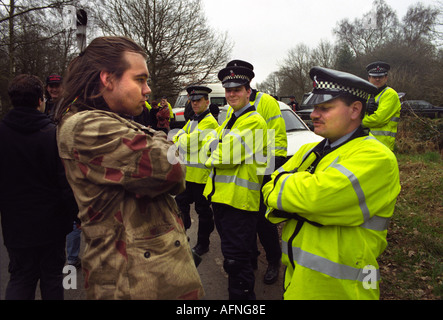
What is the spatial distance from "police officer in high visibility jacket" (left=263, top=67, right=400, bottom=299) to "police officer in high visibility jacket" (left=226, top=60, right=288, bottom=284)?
1.45 meters

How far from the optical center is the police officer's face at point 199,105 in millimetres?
4520

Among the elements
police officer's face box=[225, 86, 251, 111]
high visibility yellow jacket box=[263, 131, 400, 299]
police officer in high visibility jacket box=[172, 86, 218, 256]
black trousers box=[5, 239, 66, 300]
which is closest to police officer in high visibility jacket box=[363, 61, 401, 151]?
police officer's face box=[225, 86, 251, 111]

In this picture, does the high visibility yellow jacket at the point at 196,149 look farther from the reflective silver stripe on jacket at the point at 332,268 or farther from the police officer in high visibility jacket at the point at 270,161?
the reflective silver stripe on jacket at the point at 332,268

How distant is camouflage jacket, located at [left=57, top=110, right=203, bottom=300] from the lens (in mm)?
1256

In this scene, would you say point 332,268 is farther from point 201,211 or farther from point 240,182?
point 201,211

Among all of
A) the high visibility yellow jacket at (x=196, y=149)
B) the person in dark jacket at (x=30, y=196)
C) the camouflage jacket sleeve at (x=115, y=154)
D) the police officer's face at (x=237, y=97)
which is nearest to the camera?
the camouflage jacket sleeve at (x=115, y=154)

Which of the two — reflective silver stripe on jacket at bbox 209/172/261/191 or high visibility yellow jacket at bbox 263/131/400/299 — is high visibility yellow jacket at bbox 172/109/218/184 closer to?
reflective silver stripe on jacket at bbox 209/172/261/191

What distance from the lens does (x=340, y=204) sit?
160cm

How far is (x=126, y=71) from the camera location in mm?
1432

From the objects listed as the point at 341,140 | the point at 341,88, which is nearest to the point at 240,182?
the point at 341,140

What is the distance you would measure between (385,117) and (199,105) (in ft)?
8.81

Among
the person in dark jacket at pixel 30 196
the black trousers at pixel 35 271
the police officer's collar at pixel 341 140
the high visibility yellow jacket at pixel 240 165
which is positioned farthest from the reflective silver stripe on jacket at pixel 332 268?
the black trousers at pixel 35 271

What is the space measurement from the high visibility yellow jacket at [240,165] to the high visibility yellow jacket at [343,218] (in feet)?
3.55
